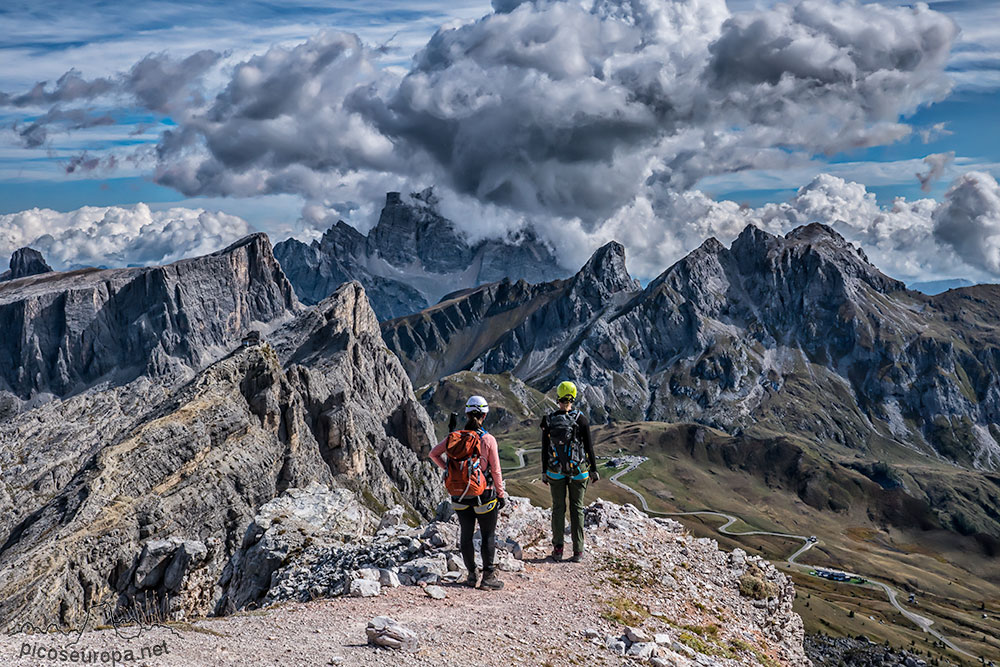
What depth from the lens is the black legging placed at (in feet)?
72.1

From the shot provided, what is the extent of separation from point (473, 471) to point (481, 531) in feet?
7.26

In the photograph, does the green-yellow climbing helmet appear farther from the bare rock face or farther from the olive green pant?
the bare rock face

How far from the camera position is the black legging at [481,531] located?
2197cm

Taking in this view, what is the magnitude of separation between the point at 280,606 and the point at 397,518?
1803 cm

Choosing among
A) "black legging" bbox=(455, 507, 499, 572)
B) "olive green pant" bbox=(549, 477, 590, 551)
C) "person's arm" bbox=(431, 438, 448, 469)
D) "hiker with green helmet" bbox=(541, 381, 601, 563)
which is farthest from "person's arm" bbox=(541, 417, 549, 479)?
"person's arm" bbox=(431, 438, 448, 469)

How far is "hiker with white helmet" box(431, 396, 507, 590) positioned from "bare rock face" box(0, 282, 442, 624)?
1970 cm

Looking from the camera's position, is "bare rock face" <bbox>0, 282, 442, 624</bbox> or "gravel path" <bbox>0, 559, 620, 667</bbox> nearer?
"gravel path" <bbox>0, 559, 620, 667</bbox>

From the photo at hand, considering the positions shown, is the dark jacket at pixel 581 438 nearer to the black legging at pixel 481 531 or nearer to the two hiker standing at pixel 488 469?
the two hiker standing at pixel 488 469

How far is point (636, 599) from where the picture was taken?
24625 mm

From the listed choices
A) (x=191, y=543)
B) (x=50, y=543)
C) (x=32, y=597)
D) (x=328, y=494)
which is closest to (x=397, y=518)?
(x=328, y=494)

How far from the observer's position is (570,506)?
26344 millimetres

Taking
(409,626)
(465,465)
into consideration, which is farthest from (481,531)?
(409,626)

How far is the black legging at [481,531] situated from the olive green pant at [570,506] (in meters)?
3.62

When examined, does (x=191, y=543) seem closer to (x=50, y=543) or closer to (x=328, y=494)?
(x=328, y=494)
